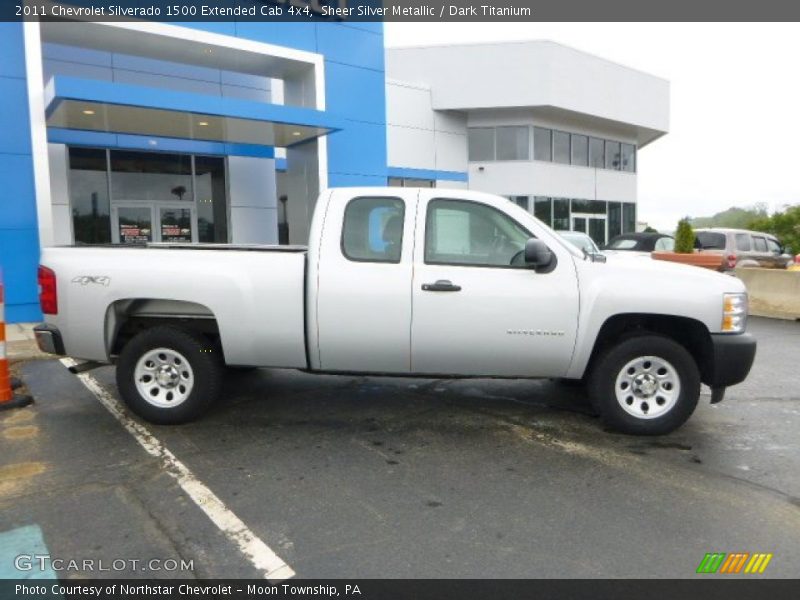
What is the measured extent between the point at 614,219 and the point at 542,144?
22.9 ft

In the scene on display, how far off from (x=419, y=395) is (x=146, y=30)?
10.4 metres

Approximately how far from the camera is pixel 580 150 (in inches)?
1177

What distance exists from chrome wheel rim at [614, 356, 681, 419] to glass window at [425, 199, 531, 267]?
52.2 inches

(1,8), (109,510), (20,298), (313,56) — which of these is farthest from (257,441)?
(313,56)

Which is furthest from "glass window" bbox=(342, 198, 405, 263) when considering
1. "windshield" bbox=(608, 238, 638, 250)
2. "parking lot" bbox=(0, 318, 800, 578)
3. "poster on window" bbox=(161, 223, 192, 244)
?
"windshield" bbox=(608, 238, 638, 250)

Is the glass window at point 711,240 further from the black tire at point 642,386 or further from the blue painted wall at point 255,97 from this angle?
the black tire at point 642,386

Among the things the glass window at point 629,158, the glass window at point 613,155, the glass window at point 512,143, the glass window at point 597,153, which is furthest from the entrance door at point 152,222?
the glass window at point 629,158

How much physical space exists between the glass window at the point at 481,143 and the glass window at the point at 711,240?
485 inches

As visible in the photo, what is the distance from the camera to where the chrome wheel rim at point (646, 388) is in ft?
15.6

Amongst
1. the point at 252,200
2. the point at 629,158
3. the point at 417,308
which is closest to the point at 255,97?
the point at 252,200

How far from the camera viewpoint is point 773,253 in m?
17.5

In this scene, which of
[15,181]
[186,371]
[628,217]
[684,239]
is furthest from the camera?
[628,217]

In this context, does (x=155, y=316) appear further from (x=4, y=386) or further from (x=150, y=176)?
(x=150, y=176)

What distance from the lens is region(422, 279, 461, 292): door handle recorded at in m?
4.66
